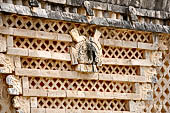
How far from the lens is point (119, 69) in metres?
12.8

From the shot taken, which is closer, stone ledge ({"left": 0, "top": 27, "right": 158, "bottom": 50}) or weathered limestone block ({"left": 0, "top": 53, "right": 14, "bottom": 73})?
weathered limestone block ({"left": 0, "top": 53, "right": 14, "bottom": 73})

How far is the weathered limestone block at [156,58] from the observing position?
13.2 metres

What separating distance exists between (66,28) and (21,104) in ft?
6.08

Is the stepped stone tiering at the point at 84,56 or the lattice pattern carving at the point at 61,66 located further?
the lattice pattern carving at the point at 61,66

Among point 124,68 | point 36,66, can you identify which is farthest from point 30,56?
point 124,68

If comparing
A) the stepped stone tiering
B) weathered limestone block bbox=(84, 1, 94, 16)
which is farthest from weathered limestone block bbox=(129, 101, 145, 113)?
weathered limestone block bbox=(84, 1, 94, 16)

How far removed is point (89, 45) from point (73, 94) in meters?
1.06

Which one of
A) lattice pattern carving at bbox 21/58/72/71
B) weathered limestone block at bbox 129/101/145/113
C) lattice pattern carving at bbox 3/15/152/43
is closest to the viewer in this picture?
lattice pattern carving at bbox 3/15/152/43

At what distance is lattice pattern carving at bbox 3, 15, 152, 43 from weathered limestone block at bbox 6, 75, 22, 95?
1.00 meters

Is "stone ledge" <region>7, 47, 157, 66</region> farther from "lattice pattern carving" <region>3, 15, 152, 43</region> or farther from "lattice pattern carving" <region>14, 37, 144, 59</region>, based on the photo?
"lattice pattern carving" <region>3, 15, 152, 43</region>

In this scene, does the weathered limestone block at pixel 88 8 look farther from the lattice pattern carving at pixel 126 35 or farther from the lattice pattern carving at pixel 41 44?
the lattice pattern carving at pixel 41 44

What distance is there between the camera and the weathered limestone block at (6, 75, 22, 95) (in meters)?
11.2

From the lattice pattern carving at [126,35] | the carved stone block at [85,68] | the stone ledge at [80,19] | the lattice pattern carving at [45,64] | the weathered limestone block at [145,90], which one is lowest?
the weathered limestone block at [145,90]

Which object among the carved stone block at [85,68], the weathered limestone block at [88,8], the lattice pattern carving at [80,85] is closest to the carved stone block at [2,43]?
the lattice pattern carving at [80,85]
